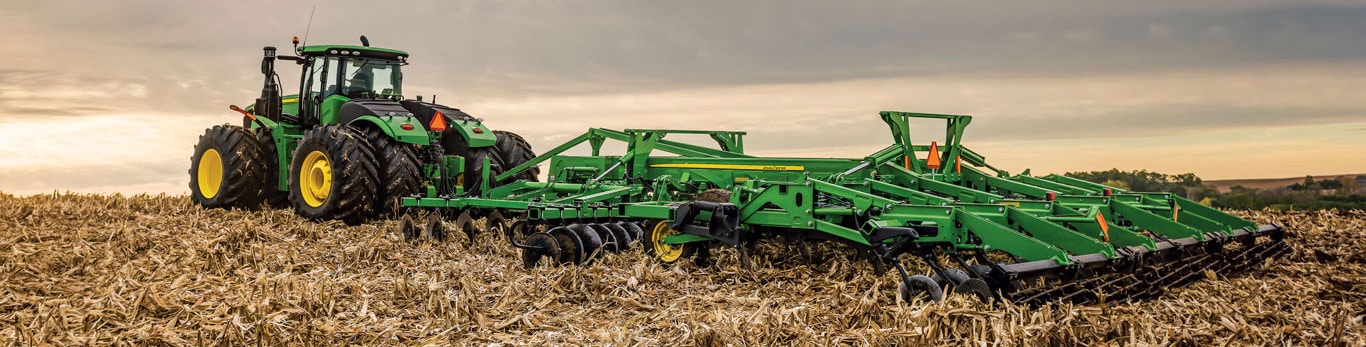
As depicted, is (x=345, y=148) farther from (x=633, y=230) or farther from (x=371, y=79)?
(x=633, y=230)

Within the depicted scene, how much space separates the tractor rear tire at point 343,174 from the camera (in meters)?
10.2

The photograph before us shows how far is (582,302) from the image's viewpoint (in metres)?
6.40

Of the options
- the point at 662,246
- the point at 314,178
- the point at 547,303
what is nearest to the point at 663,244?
the point at 662,246

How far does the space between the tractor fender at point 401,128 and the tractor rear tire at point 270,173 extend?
202 cm

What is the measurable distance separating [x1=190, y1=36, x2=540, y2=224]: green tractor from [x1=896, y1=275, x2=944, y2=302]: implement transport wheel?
521 centimetres

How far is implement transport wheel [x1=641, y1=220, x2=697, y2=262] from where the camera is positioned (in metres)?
7.67

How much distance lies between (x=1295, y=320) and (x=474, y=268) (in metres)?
5.07

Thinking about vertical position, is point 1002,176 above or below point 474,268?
above

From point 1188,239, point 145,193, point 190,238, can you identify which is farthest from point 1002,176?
point 145,193

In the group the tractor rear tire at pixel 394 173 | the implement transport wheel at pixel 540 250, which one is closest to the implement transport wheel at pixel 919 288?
the implement transport wheel at pixel 540 250

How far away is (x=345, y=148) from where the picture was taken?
10.2 metres

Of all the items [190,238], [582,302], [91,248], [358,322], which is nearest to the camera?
[358,322]

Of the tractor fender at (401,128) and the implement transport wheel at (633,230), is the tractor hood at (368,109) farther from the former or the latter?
the implement transport wheel at (633,230)

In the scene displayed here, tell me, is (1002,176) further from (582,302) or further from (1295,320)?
(582,302)
